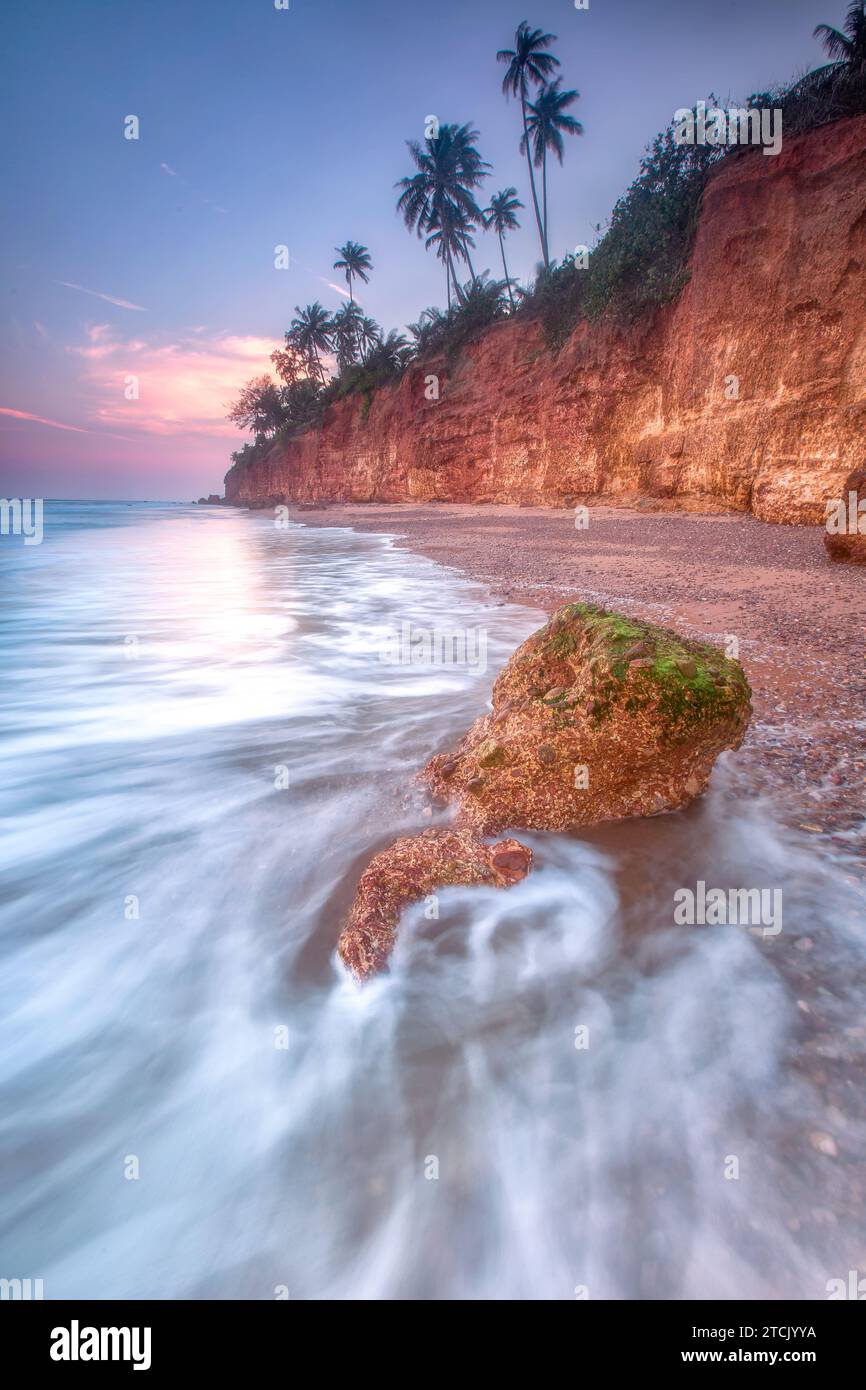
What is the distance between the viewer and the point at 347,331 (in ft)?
150

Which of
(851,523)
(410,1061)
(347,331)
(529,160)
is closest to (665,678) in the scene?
(410,1061)

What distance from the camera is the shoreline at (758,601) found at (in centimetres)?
278

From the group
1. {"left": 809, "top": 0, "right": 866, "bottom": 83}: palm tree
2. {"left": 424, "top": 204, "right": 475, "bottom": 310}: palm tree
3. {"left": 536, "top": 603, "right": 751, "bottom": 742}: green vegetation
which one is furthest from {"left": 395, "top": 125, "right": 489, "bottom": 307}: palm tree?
{"left": 536, "top": 603, "right": 751, "bottom": 742}: green vegetation

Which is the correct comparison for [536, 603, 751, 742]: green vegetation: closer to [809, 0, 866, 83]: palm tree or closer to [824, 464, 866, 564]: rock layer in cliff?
[824, 464, 866, 564]: rock layer in cliff

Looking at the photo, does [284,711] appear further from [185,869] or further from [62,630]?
[62,630]

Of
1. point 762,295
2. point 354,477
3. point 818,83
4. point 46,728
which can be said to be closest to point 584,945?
point 46,728

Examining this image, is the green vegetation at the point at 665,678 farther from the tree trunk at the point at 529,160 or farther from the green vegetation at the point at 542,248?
the tree trunk at the point at 529,160

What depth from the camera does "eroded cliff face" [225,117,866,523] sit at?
446 inches

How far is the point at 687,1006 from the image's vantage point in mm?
1948

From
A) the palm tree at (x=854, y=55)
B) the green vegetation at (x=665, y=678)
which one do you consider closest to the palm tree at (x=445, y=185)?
the palm tree at (x=854, y=55)

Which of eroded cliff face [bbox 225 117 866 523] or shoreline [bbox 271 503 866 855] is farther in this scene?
eroded cliff face [bbox 225 117 866 523]

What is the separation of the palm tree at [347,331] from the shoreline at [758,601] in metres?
38.6

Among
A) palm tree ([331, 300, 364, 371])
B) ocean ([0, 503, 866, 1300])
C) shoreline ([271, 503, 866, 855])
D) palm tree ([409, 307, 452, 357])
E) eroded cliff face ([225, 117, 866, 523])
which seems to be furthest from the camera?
palm tree ([331, 300, 364, 371])

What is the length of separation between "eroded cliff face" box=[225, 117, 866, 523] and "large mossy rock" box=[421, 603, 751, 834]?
1100 cm
